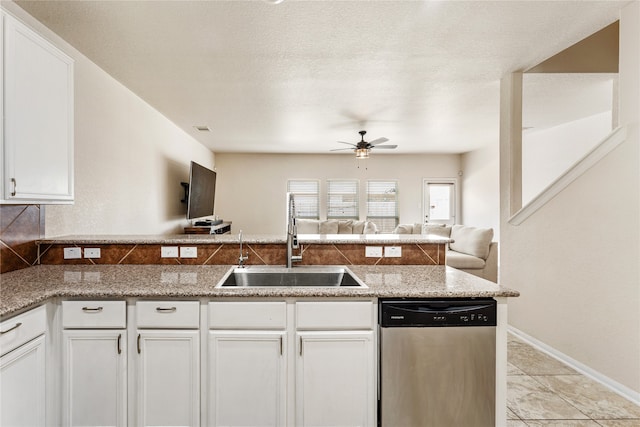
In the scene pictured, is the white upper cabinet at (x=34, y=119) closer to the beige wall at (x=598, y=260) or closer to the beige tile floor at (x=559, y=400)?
the beige tile floor at (x=559, y=400)

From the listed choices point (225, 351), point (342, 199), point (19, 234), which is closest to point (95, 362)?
point (225, 351)

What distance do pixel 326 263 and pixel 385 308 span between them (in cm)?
72

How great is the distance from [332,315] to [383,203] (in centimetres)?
624

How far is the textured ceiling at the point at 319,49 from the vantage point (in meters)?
2.02

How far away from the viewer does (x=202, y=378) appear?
1.56 m

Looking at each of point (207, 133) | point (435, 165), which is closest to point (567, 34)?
point (207, 133)

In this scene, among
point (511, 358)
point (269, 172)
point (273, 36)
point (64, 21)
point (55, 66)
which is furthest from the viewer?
point (269, 172)

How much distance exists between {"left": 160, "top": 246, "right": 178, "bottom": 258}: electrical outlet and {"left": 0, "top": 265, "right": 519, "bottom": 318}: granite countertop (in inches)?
6.9

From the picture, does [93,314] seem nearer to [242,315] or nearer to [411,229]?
[242,315]

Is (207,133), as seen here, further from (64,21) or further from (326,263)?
(326,263)

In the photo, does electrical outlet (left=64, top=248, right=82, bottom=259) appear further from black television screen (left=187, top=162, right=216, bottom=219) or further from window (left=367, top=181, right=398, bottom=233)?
window (left=367, top=181, right=398, bottom=233)

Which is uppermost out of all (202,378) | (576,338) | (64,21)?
(64,21)

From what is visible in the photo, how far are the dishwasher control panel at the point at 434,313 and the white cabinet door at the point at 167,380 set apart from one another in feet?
3.13

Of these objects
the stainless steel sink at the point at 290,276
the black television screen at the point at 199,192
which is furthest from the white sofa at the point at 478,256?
the black television screen at the point at 199,192
